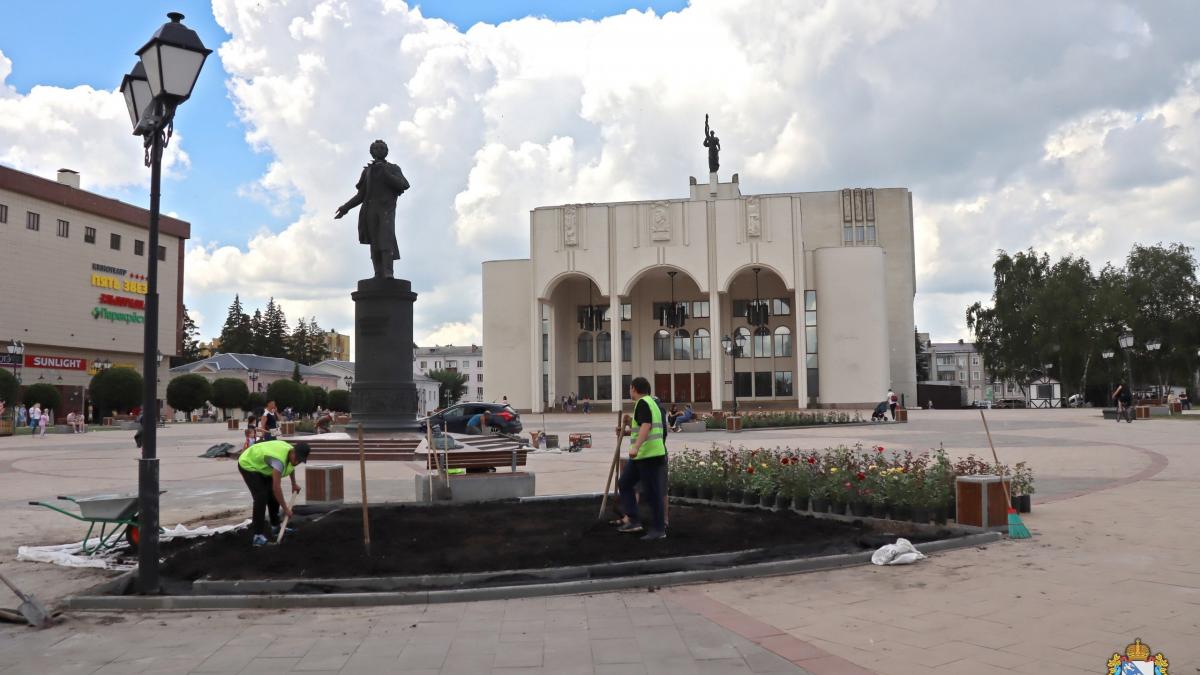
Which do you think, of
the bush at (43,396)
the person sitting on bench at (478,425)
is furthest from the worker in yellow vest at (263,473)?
the bush at (43,396)

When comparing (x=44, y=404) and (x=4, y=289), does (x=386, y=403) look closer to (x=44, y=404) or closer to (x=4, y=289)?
(x=44, y=404)

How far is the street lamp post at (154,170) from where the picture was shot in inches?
263

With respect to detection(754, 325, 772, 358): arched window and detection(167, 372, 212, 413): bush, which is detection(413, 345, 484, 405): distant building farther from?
detection(754, 325, 772, 358): arched window

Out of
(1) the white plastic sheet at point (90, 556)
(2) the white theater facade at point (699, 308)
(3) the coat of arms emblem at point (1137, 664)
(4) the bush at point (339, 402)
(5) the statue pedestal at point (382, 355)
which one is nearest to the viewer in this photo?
(3) the coat of arms emblem at point (1137, 664)

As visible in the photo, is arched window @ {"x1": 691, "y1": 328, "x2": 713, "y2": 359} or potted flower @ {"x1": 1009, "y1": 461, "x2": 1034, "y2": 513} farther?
arched window @ {"x1": 691, "y1": 328, "x2": 713, "y2": 359}

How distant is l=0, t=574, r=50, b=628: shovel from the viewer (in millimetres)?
5969

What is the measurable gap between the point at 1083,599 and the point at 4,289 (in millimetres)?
64511

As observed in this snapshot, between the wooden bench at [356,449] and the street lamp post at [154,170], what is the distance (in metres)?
11.9

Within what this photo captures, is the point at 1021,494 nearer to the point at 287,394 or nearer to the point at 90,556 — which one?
the point at 90,556

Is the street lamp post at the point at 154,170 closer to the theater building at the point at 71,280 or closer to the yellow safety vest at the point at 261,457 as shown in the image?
the yellow safety vest at the point at 261,457

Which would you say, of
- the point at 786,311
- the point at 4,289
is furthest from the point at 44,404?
the point at 786,311

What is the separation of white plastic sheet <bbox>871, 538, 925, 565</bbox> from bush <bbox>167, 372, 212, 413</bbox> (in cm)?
5860

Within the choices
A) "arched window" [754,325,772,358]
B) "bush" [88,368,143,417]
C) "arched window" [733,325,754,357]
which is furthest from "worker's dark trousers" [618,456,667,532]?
"arched window" [733,325,754,357]

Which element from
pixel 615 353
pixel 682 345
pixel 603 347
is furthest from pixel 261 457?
pixel 603 347
